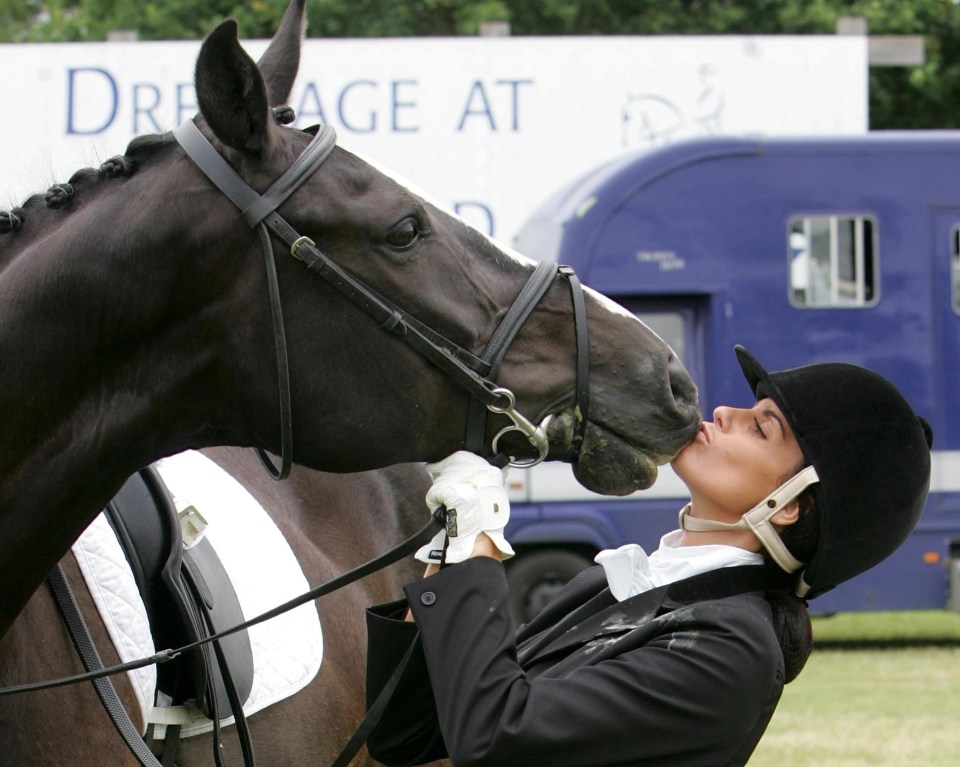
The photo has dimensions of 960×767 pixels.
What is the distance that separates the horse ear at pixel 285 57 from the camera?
256 centimetres

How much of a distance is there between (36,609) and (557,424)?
0.98m

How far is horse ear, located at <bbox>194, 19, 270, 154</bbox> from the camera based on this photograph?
2.14 meters

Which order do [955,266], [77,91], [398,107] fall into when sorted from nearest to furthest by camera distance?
[955,266], [398,107], [77,91]

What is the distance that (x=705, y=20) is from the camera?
17.4m

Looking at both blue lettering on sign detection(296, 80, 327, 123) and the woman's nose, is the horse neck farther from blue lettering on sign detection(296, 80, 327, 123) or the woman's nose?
blue lettering on sign detection(296, 80, 327, 123)

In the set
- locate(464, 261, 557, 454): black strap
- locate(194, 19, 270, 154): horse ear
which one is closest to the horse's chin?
locate(464, 261, 557, 454): black strap

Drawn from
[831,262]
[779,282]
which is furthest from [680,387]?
[831,262]

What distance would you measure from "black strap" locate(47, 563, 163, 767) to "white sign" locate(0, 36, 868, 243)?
7.63 metres

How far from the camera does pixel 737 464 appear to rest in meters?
2.46

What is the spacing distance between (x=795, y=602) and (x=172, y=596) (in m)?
1.18

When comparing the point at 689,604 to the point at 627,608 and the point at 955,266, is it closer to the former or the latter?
the point at 627,608

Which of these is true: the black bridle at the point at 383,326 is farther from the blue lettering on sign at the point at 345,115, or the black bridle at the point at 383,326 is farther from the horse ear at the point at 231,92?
the blue lettering on sign at the point at 345,115

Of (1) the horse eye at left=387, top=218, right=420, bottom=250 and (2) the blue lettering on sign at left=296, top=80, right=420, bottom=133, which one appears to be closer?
(1) the horse eye at left=387, top=218, right=420, bottom=250

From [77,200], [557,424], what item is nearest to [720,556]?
[557,424]
